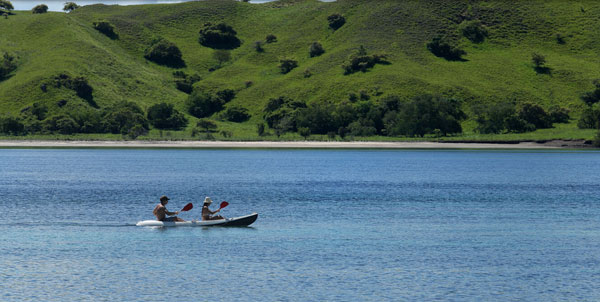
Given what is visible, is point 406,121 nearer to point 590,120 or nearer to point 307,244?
point 590,120

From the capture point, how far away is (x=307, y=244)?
1613 inches

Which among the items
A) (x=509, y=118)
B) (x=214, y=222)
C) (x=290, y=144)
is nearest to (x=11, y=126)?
(x=290, y=144)

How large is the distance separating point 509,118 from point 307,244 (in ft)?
517

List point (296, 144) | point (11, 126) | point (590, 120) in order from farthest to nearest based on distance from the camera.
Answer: point (11, 126) → point (590, 120) → point (296, 144)

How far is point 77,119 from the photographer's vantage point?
195m

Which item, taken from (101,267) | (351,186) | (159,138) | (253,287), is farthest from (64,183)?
(159,138)

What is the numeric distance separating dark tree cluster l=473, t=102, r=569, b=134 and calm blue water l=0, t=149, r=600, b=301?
350ft

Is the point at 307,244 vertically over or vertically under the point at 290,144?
under

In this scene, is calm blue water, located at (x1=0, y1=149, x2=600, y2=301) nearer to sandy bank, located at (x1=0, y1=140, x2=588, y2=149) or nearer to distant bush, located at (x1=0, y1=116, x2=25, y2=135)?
sandy bank, located at (x1=0, y1=140, x2=588, y2=149)

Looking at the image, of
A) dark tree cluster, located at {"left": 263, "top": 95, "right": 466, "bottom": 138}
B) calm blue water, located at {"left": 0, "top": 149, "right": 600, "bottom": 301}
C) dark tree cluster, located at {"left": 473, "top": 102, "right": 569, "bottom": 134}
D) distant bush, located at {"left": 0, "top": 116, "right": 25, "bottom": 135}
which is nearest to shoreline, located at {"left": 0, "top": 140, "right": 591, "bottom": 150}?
distant bush, located at {"left": 0, "top": 116, "right": 25, "bottom": 135}

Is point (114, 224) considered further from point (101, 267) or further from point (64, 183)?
point (64, 183)

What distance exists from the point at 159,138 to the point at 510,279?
170 m

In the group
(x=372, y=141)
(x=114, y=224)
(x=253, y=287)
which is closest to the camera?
(x=253, y=287)

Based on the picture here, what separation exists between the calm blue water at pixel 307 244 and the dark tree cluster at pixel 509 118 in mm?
106824
